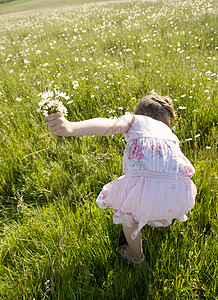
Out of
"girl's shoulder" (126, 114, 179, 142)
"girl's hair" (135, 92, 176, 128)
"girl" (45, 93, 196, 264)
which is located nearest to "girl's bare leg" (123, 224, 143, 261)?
"girl" (45, 93, 196, 264)

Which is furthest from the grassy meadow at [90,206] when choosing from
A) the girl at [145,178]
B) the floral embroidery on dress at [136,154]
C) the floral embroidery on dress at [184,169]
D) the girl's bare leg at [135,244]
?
the floral embroidery on dress at [136,154]

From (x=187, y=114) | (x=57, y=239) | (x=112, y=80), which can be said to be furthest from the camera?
(x=112, y=80)

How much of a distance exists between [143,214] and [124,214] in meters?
0.16

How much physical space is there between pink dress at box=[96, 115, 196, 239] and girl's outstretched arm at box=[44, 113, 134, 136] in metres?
0.09

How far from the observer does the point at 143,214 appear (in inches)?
62.2

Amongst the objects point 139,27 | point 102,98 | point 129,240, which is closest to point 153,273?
point 129,240

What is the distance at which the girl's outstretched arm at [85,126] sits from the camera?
140 cm

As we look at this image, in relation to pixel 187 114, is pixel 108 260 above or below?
below

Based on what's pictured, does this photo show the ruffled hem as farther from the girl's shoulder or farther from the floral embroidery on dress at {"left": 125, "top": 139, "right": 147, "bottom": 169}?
the girl's shoulder

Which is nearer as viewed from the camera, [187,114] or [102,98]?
[187,114]

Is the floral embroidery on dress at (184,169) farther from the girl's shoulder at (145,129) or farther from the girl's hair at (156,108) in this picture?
the girl's hair at (156,108)

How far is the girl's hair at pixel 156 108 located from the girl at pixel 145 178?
0.11 m

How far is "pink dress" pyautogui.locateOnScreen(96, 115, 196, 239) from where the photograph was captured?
156 cm

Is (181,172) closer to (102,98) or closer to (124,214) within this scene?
(124,214)
